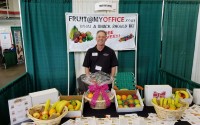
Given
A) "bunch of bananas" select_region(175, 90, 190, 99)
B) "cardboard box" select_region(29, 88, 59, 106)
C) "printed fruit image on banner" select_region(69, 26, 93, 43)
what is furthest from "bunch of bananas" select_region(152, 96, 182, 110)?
"printed fruit image on banner" select_region(69, 26, 93, 43)

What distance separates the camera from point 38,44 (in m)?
3.26

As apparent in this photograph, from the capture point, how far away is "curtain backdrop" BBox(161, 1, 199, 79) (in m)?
3.38

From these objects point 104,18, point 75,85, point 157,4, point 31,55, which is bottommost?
point 75,85

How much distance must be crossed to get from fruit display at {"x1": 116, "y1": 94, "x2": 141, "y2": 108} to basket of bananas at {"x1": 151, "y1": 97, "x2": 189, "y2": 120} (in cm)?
20

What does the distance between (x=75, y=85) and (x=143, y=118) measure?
2136 millimetres

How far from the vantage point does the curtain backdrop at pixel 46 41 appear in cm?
312

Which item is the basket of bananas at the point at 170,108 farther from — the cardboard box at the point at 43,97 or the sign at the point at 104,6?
the sign at the point at 104,6

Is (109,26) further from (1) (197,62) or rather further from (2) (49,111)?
(2) (49,111)

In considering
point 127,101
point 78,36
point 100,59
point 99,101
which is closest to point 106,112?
Result: point 99,101

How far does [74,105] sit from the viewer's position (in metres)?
1.72

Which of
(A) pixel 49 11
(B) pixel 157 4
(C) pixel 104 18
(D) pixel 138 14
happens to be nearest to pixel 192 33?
(B) pixel 157 4

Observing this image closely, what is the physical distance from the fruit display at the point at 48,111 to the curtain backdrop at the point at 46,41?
1.85 meters

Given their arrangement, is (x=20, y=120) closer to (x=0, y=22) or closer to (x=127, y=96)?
(x=127, y=96)

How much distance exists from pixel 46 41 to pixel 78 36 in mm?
622
